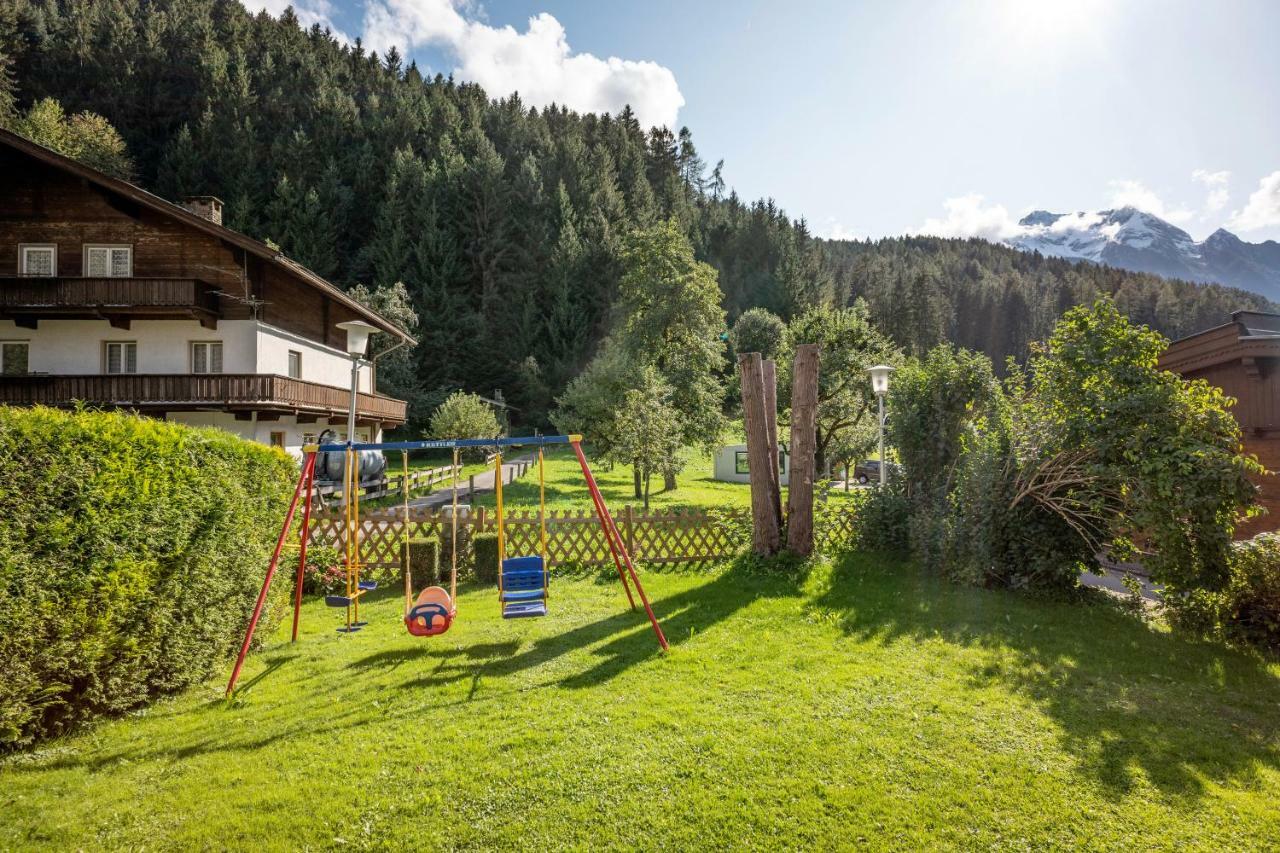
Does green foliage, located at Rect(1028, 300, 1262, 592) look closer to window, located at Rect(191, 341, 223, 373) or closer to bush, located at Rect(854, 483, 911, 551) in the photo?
bush, located at Rect(854, 483, 911, 551)

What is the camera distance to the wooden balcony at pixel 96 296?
18.7m

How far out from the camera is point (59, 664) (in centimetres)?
487

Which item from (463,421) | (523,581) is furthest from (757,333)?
(523,581)

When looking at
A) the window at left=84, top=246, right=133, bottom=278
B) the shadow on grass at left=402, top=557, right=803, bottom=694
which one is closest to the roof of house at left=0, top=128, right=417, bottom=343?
the window at left=84, top=246, right=133, bottom=278

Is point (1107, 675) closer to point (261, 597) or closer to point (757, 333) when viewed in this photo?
point (261, 597)

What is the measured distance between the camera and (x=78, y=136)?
44.2m

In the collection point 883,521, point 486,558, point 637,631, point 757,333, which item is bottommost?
point 637,631

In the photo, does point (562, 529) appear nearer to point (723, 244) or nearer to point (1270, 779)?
point (1270, 779)

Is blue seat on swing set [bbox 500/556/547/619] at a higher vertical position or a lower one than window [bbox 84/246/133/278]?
lower

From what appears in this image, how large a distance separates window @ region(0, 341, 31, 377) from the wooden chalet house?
33 millimetres

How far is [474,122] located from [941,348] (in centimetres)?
6870

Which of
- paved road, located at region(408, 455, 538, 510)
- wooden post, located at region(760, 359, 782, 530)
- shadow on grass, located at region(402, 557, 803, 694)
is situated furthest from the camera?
paved road, located at region(408, 455, 538, 510)

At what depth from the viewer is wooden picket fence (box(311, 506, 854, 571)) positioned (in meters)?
11.9

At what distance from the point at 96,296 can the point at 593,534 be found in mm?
18772
